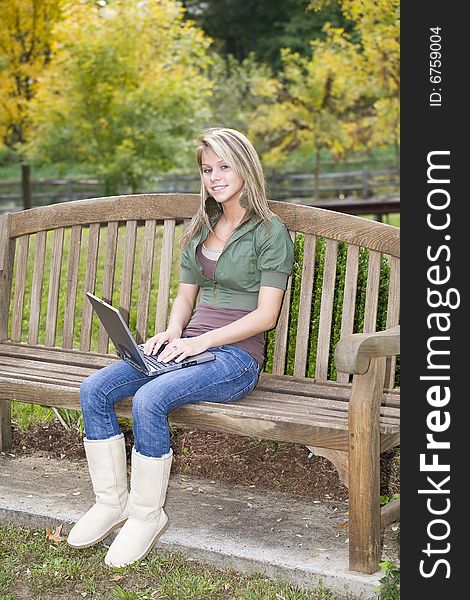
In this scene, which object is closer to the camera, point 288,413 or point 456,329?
point 456,329

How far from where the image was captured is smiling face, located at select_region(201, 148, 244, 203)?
3.86m

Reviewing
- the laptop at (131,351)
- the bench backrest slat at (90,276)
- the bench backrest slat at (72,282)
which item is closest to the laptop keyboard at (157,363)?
the laptop at (131,351)

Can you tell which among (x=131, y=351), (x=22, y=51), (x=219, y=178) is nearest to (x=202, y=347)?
(x=131, y=351)

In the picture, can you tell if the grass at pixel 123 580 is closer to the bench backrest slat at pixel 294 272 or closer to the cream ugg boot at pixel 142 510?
the cream ugg boot at pixel 142 510

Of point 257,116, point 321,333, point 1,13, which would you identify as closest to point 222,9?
point 257,116

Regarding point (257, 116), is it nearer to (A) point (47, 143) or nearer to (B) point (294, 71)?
(B) point (294, 71)

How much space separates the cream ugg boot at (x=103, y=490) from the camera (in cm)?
361

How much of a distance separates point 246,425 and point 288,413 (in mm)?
157

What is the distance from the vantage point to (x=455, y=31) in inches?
116

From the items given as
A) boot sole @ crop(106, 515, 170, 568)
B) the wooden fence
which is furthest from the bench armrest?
the wooden fence

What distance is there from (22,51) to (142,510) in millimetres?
13829

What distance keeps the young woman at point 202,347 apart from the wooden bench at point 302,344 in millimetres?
113

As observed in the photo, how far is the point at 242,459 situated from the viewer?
454 cm

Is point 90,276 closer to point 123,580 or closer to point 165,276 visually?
point 165,276
